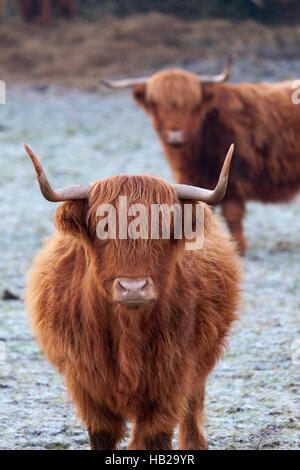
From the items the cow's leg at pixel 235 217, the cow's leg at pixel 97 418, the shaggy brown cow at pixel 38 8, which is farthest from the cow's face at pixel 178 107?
the shaggy brown cow at pixel 38 8

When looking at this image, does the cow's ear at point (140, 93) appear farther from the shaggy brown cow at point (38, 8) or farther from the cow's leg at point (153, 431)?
the shaggy brown cow at point (38, 8)

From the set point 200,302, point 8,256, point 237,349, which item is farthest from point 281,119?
point 200,302

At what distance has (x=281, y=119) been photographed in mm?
7395

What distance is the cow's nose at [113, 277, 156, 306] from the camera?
2.74m

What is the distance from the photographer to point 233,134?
23.7 ft

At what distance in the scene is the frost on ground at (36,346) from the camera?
12.9 ft

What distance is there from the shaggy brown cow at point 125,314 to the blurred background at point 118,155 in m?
0.64

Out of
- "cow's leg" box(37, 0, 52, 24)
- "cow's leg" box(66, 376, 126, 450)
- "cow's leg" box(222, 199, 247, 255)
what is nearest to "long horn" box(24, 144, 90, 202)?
"cow's leg" box(66, 376, 126, 450)

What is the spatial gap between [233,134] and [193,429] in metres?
3.86

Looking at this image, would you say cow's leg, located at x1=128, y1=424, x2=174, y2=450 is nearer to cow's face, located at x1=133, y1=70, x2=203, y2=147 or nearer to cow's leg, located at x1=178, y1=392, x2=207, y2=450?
cow's leg, located at x1=178, y1=392, x2=207, y2=450

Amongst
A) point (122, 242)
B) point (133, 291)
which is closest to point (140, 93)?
point (122, 242)

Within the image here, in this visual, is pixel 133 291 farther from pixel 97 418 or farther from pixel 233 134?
pixel 233 134
